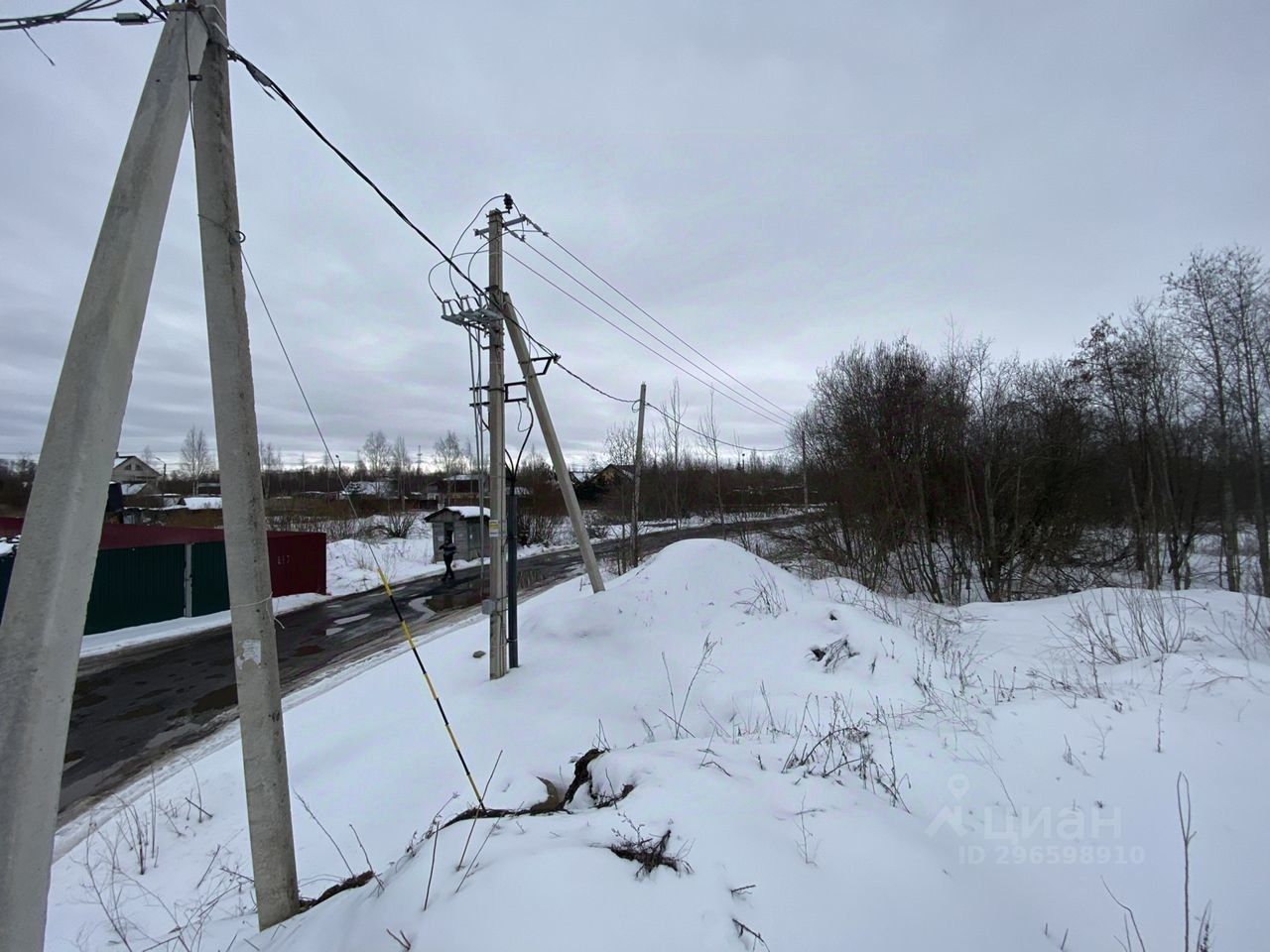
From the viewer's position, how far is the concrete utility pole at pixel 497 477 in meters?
6.84

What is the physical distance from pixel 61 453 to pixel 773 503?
19771 mm

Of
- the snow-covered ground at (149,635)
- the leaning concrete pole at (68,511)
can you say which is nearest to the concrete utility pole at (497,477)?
the leaning concrete pole at (68,511)

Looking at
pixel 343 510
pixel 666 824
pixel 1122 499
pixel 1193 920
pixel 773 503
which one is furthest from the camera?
pixel 343 510

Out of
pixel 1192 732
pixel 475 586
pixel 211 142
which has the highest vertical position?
pixel 211 142

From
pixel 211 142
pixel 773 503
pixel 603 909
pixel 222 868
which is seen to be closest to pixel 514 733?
pixel 222 868

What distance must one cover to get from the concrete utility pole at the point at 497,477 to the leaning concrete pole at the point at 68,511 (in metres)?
4.65

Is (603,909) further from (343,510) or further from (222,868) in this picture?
(343,510)

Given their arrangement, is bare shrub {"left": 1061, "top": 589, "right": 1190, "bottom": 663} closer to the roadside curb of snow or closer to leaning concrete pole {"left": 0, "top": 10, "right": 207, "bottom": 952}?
leaning concrete pole {"left": 0, "top": 10, "right": 207, "bottom": 952}

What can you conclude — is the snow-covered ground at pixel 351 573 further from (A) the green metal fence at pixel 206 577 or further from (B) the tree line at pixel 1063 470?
(B) the tree line at pixel 1063 470

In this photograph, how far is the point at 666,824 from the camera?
2436mm

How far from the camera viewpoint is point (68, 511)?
197cm

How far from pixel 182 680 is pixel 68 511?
318 inches

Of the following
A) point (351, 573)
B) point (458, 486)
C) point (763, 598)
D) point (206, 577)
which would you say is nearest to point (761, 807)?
point (763, 598)

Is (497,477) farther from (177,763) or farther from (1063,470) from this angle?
(1063,470)
